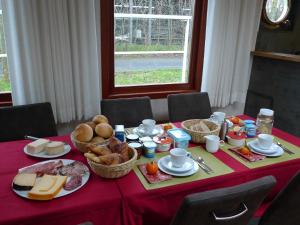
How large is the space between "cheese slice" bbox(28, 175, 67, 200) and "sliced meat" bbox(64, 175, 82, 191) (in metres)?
0.02

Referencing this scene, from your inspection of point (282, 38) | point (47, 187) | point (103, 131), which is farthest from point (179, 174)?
point (282, 38)

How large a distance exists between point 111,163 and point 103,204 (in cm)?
17

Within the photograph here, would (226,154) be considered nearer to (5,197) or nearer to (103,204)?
(103,204)

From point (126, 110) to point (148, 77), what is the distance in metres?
0.75

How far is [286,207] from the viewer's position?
1.10m

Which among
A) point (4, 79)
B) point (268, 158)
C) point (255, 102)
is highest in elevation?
point (4, 79)

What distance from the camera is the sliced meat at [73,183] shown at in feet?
3.43

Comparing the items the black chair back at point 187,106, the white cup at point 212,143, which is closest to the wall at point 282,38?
the black chair back at point 187,106

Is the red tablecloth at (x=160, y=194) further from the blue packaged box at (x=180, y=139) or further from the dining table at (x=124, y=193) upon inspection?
the blue packaged box at (x=180, y=139)

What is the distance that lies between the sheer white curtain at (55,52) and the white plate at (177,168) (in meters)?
1.11

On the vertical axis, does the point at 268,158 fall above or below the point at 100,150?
below

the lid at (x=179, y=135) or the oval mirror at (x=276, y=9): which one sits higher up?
the oval mirror at (x=276, y=9)

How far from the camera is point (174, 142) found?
56.7 inches

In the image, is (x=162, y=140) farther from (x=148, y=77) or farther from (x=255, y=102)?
(x=255, y=102)
